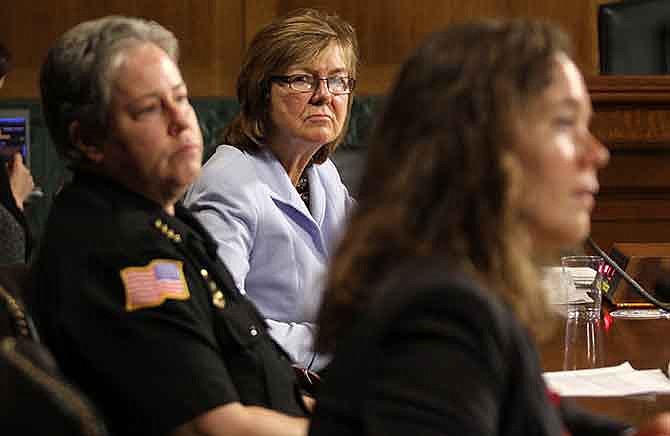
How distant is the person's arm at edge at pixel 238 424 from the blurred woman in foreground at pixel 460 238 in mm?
390

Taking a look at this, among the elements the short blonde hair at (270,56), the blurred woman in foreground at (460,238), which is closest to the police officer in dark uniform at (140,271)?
the blurred woman in foreground at (460,238)

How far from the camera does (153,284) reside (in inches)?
59.5

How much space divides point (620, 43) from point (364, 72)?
1841 millimetres

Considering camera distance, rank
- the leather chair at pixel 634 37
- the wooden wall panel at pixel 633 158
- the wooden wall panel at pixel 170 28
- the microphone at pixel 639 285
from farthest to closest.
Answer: the wooden wall panel at pixel 170 28 < the leather chair at pixel 634 37 < the wooden wall panel at pixel 633 158 < the microphone at pixel 639 285

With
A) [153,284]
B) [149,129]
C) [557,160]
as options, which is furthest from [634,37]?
[557,160]

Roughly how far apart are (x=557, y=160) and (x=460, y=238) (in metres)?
0.12

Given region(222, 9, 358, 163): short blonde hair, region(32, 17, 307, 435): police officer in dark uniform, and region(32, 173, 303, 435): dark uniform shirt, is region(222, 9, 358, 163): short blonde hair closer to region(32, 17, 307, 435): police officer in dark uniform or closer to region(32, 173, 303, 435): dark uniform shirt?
region(32, 17, 307, 435): police officer in dark uniform

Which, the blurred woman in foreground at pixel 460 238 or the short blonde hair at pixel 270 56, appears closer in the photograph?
the blurred woman in foreground at pixel 460 238

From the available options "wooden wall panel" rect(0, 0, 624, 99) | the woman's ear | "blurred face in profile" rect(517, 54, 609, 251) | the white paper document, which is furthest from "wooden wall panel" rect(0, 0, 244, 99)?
"blurred face in profile" rect(517, 54, 609, 251)

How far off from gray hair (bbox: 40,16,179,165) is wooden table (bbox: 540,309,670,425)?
83cm

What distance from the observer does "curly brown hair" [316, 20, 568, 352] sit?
1.04 m

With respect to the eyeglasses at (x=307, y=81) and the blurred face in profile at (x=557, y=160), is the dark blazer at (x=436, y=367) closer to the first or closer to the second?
the blurred face in profile at (x=557, y=160)

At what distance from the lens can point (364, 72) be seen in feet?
19.2

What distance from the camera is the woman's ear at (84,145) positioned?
5.46 feet
